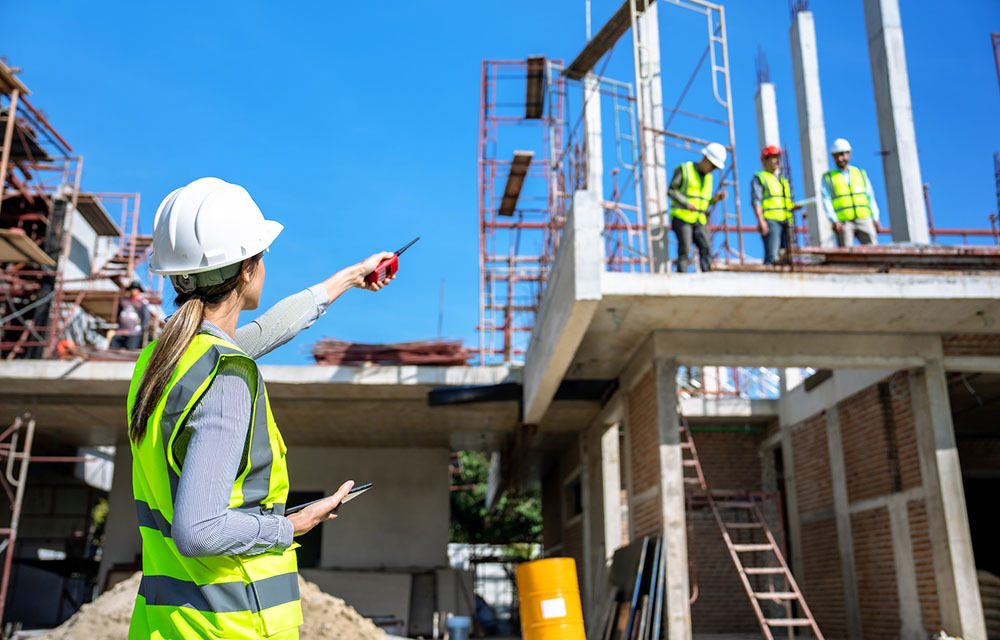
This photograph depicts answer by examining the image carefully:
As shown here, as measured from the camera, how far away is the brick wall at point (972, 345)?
11047 millimetres

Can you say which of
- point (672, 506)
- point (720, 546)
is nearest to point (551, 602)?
point (672, 506)

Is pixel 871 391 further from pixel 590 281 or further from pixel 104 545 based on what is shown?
pixel 104 545

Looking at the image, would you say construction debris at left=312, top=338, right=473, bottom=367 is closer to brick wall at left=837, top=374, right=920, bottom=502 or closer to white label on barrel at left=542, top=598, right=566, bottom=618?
brick wall at left=837, top=374, right=920, bottom=502

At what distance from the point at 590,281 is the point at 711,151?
3090 millimetres

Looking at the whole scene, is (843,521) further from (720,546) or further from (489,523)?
(489,523)

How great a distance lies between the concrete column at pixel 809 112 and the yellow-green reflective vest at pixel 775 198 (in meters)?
4.33

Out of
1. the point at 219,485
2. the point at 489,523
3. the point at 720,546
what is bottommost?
the point at 219,485

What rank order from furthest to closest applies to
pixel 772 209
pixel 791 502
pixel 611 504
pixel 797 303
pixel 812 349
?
1. pixel 791 502
2. pixel 611 504
3. pixel 812 349
4. pixel 772 209
5. pixel 797 303

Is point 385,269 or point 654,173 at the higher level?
point 654,173

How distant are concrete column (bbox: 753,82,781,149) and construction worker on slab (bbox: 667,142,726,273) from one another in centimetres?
726

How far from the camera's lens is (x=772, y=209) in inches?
420

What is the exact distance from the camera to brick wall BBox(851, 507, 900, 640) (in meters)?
11.0

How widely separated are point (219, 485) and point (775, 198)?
33.5ft

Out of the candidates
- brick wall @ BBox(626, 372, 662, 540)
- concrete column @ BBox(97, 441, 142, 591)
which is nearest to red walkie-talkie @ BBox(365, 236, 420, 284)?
brick wall @ BBox(626, 372, 662, 540)
